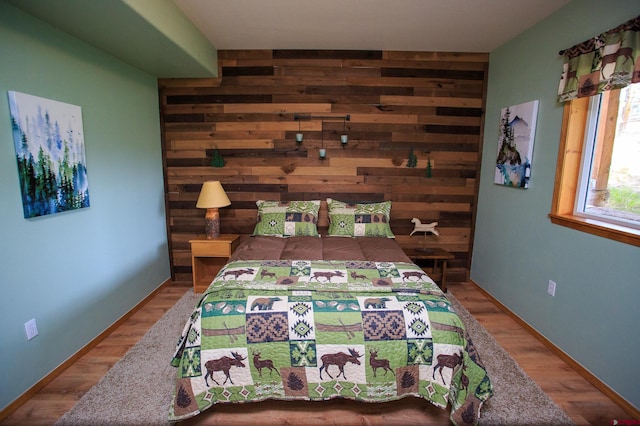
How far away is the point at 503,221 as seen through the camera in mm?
2982

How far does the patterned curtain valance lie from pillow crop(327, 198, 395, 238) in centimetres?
176

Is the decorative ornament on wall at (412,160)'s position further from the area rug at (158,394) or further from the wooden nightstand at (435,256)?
the area rug at (158,394)

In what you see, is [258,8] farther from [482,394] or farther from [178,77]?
[482,394]

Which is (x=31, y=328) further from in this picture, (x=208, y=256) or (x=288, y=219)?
(x=288, y=219)

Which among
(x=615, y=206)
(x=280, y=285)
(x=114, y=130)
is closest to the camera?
(x=280, y=285)

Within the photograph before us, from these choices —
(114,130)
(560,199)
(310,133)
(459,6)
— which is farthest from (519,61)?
(114,130)

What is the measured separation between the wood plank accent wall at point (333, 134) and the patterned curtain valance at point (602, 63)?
47.0 inches

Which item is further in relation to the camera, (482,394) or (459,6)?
(459,6)

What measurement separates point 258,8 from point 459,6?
1625 millimetres

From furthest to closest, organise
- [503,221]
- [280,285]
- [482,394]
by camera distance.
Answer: [503,221] → [280,285] → [482,394]

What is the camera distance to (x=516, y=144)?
2732 millimetres

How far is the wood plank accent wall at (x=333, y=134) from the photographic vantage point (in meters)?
3.26

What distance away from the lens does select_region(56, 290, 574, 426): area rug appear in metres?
1.65

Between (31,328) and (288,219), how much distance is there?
2.06 m
